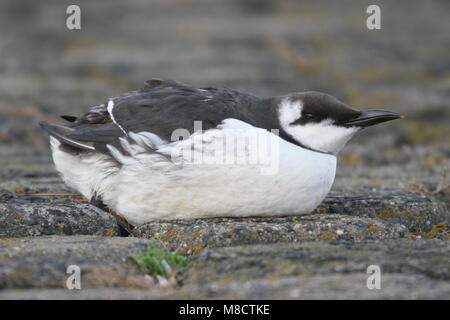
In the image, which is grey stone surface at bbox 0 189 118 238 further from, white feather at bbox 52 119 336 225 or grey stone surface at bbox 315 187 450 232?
grey stone surface at bbox 315 187 450 232

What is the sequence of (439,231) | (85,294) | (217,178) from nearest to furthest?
(85,294), (217,178), (439,231)

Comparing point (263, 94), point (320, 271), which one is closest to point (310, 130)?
point (320, 271)

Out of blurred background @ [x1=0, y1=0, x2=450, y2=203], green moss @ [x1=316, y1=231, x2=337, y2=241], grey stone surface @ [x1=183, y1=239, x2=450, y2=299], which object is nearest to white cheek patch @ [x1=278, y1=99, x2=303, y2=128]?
green moss @ [x1=316, y1=231, x2=337, y2=241]

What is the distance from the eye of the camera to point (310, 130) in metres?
5.32

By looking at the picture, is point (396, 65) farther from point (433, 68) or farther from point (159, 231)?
point (159, 231)

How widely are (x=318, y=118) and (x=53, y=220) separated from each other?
1.84 m

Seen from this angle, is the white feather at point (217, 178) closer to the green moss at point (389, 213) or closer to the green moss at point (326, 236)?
the green moss at point (326, 236)

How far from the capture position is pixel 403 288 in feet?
12.0

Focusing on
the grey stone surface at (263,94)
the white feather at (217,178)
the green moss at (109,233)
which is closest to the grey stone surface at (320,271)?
the grey stone surface at (263,94)

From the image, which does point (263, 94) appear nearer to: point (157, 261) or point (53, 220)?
point (53, 220)

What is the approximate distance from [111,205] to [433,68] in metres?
7.92
